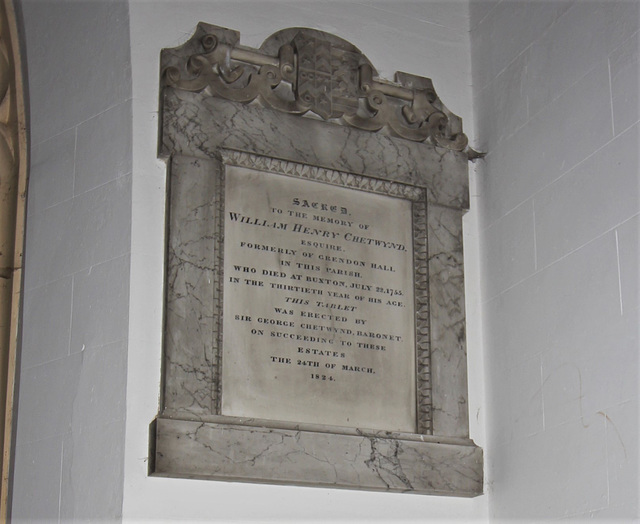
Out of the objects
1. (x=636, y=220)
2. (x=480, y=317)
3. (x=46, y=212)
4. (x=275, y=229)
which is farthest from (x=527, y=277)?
(x=46, y=212)

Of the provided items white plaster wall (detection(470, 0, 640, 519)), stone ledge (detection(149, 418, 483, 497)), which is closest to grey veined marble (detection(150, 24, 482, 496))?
stone ledge (detection(149, 418, 483, 497))

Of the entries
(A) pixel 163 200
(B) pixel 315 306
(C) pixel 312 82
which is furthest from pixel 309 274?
(C) pixel 312 82

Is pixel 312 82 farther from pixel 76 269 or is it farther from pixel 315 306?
pixel 76 269

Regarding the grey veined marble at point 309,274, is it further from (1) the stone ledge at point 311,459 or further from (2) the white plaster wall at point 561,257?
(2) the white plaster wall at point 561,257

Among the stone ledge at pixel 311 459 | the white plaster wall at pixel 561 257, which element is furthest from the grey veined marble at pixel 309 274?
the white plaster wall at pixel 561 257

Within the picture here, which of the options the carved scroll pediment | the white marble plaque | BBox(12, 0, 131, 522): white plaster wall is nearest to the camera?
BBox(12, 0, 131, 522): white plaster wall

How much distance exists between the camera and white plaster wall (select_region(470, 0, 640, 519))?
3105mm

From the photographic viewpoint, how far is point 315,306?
3.50 m

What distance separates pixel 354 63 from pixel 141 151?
0.88m

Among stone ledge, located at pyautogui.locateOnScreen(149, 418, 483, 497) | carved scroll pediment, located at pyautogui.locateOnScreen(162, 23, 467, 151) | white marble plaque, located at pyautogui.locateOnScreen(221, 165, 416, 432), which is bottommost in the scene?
stone ledge, located at pyautogui.locateOnScreen(149, 418, 483, 497)

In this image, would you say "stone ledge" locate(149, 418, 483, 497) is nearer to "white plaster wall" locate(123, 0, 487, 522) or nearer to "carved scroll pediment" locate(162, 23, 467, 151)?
"white plaster wall" locate(123, 0, 487, 522)

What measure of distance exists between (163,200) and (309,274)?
1.72 ft

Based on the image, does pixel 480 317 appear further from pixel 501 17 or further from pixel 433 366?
pixel 501 17

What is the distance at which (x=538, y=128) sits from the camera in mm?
3648
